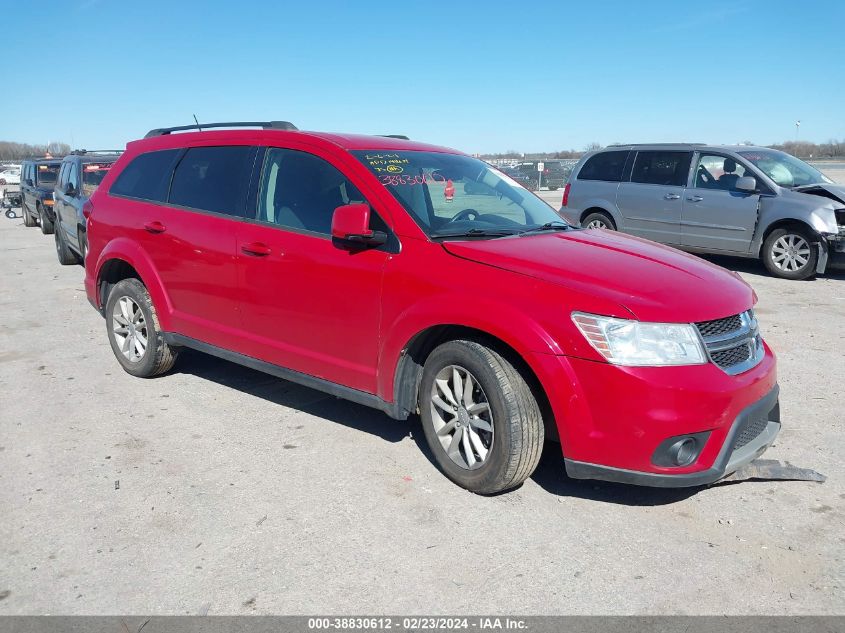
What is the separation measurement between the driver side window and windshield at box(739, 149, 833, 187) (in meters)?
0.21

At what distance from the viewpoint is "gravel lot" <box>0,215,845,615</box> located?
9.22 ft

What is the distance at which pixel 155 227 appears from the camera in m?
5.09

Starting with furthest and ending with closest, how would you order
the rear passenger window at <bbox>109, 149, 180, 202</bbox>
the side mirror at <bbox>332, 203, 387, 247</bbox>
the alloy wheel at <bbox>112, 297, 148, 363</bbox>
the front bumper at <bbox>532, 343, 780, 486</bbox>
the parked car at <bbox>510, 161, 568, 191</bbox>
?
the parked car at <bbox>510, 161, 568, 191</bbox> → the alloy wheel at <bbox>112, 297, 148, 363</bbox> → the rear passenger window at <bbox>109, 149, 180, 202</bbox> → the side mirror at <bbox>332, 203, 387, 247</bbox> → the front bumper at <bbox>532, 343, 780, 486</bbox>

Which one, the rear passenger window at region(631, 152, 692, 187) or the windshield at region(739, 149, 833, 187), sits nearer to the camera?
the windshield at region(739, 149, 833, 187)

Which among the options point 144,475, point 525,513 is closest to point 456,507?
point 525,513

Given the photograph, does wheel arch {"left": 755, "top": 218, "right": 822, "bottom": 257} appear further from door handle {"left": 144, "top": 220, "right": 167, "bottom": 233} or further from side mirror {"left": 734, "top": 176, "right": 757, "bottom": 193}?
door handle {"left": 144, "top": 220, "right": 167, "bottom": 233}

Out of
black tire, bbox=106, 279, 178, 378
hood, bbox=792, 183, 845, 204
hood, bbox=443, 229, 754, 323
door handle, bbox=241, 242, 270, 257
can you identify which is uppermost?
hood, bbox=792, 183, 845, 204

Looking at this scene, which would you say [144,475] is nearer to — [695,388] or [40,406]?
[40,406]

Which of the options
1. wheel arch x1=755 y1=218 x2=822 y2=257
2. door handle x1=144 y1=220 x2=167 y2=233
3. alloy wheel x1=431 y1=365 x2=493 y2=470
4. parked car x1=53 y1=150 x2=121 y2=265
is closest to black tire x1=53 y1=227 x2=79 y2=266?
parked car x1=53 y1=150 x2=121 y2=265

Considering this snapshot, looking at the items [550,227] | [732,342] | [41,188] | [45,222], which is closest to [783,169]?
[550,227]

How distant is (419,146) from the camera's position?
474 centimetres

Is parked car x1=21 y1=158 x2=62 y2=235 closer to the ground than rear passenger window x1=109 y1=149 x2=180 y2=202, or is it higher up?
closer to the ground

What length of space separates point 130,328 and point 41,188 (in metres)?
13.9

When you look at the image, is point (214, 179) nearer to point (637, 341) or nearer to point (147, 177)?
point (147, 177)
